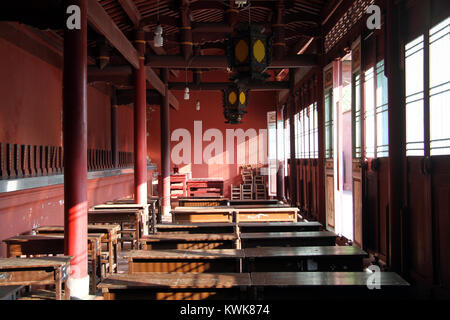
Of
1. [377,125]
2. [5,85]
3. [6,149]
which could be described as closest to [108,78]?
[5,85]

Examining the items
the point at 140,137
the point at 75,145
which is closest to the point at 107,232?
the point at 75,145

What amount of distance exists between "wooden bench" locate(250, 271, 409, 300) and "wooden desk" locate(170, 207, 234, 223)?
4.16m

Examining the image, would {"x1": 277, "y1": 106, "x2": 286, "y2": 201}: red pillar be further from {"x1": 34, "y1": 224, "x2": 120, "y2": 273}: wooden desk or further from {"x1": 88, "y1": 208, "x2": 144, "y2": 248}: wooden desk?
{"x1": 34, "y1": 224, "x2": 120, "y2": 273}: wooden desk

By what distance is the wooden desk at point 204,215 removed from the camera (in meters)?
7.61

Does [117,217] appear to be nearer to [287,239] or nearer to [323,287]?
[287,239]

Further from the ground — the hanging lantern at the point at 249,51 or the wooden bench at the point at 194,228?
the hanging lantern at the point at 249,51

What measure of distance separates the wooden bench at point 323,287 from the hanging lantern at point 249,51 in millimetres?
1902

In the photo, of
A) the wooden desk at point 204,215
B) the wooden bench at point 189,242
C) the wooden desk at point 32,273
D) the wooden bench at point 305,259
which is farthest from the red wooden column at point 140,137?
the wooden bench at point 305,259

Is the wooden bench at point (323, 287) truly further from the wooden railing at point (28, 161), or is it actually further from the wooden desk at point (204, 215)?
the wooden railing at point (28, 161)

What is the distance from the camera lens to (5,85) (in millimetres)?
7516

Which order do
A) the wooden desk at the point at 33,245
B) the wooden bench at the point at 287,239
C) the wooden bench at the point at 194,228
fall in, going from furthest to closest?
the wooden bench at the point at 194,228 < the wooden desk at the point at 33,245 < the wooden bench at the point at 287,239

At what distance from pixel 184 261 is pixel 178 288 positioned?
41.8 inches
